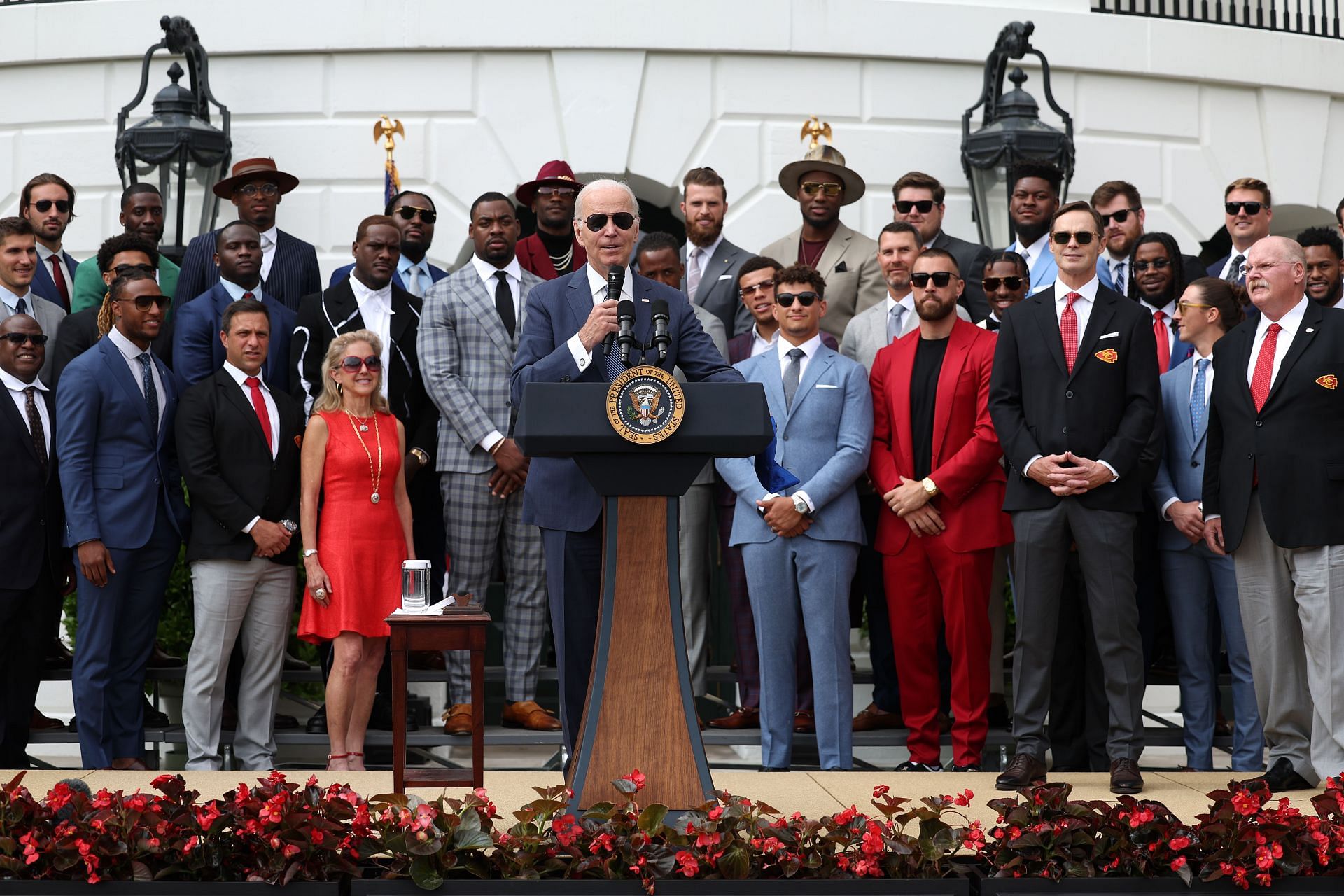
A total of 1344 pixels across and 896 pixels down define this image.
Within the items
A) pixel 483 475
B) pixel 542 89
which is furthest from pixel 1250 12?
pixel 483 475

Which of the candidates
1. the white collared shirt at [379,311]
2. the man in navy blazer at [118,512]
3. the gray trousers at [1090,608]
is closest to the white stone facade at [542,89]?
the white collared shirt at [379,311]

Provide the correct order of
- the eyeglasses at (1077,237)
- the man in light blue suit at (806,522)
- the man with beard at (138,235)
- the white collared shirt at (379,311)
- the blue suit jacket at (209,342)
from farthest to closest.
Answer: the man with beard at (138,235), the white collared shirt at (379,311), the blue suit jacket at (209,342), the man in light blue suit at (806,522), the eyeglasses at (1077,237)

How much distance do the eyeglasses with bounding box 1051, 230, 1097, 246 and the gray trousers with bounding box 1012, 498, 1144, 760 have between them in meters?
1.05

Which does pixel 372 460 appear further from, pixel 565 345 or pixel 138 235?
pixel 565 345

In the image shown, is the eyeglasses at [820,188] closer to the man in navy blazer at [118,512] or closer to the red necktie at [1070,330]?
the red necktie at [1070,330]

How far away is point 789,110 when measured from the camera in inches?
458

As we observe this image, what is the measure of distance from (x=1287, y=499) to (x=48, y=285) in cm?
624

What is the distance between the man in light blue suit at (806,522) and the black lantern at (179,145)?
4.35 m

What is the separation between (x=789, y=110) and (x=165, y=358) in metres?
5.36

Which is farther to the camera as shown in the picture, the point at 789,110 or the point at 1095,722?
the point at 789,110

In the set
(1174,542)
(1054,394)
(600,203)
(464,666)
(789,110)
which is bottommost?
(464,666)

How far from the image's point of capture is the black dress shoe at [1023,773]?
593 centimetres

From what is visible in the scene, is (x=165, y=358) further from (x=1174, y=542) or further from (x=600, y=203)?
(x=1174, y=542)

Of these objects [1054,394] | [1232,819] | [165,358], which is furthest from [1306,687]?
[165,358]
